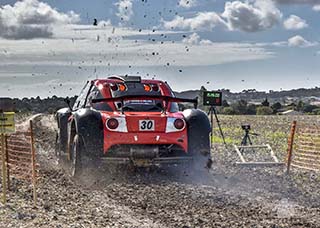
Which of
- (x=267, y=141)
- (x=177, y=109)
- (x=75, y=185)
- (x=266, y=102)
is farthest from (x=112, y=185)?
(x=266, y=102)

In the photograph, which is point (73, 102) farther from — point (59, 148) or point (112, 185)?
point (112, 185)

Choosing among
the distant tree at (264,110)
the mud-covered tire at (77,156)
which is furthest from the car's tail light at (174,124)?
the distant tree at (264,110)

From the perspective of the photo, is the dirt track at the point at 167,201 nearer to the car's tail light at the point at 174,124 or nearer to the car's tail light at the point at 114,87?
the car's tail light at the point at 174,124

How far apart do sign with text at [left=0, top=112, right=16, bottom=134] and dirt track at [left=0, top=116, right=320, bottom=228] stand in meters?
1.25

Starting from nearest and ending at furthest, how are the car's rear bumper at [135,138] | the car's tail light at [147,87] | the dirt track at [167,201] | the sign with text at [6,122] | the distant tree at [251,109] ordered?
the dirt track at [167,201], the sign with text at [6,122], the car's rear bumper at [135,138], the car's tail light at [147,87], the distant tree at [251,109]

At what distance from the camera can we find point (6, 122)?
1071 cm

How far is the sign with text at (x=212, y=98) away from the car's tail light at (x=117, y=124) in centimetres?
998

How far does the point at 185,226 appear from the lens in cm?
865

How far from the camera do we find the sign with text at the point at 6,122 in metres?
10.7

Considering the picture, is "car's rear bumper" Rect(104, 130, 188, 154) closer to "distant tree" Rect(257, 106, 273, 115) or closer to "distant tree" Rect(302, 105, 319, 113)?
"distant tree" Rect(257, 106, 273, 115)

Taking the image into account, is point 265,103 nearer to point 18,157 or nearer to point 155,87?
point 155,87

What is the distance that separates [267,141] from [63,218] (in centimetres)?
1721

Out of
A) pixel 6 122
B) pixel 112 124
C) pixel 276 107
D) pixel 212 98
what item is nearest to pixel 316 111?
pixel 276 107

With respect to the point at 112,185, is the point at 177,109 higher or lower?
higher
